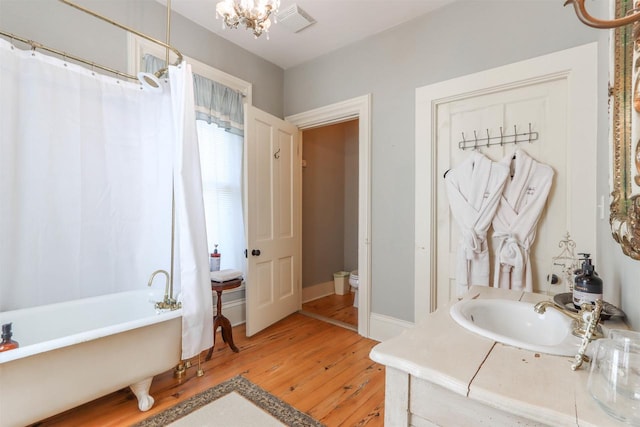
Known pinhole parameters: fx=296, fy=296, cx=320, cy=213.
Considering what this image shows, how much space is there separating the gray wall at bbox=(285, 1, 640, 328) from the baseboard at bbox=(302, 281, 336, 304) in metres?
1.28

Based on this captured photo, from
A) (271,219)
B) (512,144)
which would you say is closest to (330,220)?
(271,219)

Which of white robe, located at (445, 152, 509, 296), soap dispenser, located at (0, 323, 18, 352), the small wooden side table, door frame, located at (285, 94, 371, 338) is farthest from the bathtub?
white robe, located at (445, 152, 509, 296)

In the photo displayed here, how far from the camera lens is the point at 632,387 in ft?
2.02

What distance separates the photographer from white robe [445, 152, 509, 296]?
6.68ft

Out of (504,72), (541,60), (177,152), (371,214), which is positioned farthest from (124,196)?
(541,60)

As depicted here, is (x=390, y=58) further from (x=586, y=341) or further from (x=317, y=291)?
(x=317, y=291)

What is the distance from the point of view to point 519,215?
6.47ft

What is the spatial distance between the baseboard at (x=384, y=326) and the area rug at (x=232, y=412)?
116 cm

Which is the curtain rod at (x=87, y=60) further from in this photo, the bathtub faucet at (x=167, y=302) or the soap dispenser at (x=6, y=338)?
the soap dispenser at (x=6, y=338)

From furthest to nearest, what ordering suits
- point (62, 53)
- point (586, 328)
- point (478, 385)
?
1. point (62, 53)
2. point (586, 328)
3. point (478, 385)

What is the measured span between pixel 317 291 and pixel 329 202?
1.23m

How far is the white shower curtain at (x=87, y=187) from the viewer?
5.63 ft

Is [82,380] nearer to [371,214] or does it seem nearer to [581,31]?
[371,214]

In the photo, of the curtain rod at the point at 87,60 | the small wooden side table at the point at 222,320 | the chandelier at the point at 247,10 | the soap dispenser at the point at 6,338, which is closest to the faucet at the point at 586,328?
the chandelier at the point at 247,10
